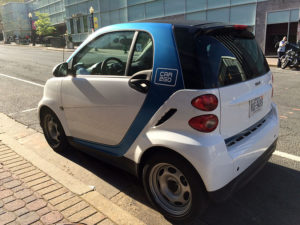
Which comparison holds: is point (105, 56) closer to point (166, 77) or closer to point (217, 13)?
point (166, 77)

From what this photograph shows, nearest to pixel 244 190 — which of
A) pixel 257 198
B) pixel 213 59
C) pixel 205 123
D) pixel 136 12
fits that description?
pixel 257 198

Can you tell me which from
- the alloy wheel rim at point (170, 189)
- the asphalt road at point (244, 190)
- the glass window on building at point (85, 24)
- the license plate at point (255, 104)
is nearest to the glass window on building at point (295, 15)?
the asphalt road at point (244, 190)

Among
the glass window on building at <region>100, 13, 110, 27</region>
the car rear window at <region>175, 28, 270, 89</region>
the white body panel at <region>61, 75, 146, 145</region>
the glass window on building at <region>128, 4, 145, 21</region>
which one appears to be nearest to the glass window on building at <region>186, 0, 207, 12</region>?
the glass window on building at <region>128, 4, 145, 21</region>

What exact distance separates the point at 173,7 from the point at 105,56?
22.6m

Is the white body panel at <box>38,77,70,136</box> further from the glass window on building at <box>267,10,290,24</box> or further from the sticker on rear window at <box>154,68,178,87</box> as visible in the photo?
the glass window on building at <box>267,10,290,24</box>

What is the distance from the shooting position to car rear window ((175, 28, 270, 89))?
7.64ft

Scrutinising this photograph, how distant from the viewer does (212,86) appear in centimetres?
232

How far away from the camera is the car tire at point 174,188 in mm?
2383

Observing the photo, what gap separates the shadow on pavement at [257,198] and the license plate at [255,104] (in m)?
0.96

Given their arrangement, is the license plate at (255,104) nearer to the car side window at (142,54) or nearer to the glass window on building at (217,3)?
the car side window at (142,54)

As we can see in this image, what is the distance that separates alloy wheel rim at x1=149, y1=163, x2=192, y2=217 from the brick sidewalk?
54 cm

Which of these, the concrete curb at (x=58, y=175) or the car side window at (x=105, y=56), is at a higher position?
the car side window at (x=105, y=56)

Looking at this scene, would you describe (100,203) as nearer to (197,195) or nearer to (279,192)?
(197,195)

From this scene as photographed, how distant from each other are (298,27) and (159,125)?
18.2 metres
